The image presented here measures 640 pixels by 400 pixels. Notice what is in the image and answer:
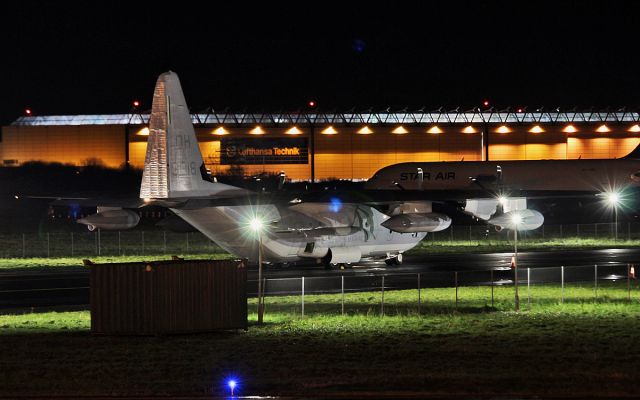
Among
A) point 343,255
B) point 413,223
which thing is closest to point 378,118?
point 343,255

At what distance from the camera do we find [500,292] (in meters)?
44.6

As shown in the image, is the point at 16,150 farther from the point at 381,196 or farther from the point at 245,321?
the point at 245,321

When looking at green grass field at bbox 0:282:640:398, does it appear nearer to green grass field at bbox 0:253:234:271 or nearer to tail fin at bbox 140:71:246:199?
tail fin at bbox 140:71:246:199

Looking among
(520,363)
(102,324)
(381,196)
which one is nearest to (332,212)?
(381,196)

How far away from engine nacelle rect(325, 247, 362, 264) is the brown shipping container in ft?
67.4

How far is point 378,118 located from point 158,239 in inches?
2160

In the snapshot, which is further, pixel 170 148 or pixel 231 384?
pixel 170 148

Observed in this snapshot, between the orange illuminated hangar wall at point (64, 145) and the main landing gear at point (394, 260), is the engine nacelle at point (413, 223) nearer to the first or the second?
the main landing gear at point (394, 260)

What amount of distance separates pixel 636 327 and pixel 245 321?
41.0ft

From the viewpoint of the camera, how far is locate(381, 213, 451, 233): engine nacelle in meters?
50.4

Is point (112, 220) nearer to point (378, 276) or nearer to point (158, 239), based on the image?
point (378, 276)

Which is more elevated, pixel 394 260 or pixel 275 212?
pixel 275 212

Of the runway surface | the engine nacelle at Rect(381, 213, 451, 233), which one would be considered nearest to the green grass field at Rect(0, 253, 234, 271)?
the runway surface

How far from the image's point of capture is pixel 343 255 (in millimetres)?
53094
